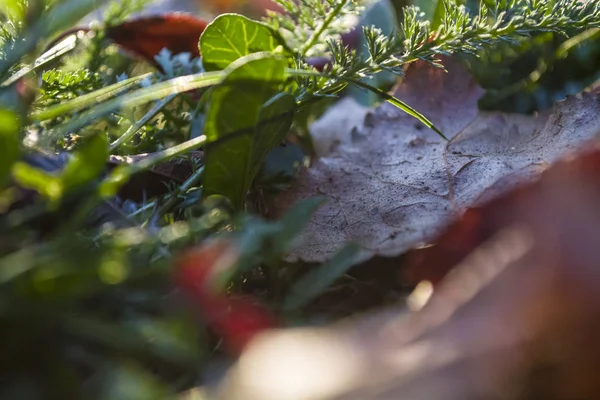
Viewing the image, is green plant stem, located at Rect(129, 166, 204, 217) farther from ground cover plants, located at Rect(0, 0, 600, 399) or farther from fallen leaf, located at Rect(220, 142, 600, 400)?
fallen leaf, located at Rect(220, 142, 600, 400)

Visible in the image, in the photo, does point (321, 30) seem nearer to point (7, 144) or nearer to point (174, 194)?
point (174, 194)

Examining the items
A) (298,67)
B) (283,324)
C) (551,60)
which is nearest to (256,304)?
(283,324)

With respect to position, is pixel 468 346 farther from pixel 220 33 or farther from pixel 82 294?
pixel 220 33

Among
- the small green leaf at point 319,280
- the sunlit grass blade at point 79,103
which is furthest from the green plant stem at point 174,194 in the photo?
the small green leaf at point 319,280

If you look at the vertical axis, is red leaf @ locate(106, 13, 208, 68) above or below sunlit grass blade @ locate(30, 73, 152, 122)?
above

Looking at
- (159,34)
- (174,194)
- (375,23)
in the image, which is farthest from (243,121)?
(375,23)

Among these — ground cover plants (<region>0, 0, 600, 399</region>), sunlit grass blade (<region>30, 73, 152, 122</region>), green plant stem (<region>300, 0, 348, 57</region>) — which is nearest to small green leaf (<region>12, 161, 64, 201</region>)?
ground cover plants (<region>0, 0, 600, 399</region>)

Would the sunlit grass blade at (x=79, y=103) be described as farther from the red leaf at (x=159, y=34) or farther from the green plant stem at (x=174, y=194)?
the red leaf at (x=159, y=34)
